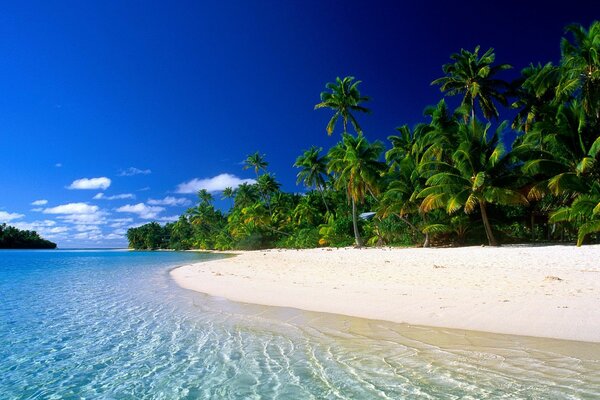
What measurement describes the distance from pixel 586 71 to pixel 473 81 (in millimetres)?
7565

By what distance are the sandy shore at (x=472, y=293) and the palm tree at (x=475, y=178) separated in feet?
18.0

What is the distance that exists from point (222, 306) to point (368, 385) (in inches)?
216

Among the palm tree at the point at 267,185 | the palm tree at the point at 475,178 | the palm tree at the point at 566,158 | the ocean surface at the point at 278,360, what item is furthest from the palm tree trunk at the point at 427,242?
the palm tree at the point at 267,185

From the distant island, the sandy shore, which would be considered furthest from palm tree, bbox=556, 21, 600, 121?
the distant island

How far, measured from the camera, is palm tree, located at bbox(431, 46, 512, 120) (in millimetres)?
25172

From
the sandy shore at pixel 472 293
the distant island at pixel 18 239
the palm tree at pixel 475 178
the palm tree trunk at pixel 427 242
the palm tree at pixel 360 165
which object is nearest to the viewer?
the sandy shore at pixel 472 293

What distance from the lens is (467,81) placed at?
84.1 ft

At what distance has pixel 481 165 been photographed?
2016 centimetres

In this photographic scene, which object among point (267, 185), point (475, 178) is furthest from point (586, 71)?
point (267, 185)

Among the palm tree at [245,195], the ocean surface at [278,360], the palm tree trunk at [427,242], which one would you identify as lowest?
the ocean surface at [278,360]

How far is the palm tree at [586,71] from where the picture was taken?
58.7ft

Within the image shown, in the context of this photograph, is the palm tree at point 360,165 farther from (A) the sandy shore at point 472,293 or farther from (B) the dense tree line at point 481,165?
(A) the sandy shore at point 472,293

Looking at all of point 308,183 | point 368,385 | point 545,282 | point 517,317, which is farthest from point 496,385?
point 308,183

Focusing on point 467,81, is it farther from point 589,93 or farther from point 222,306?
point 222,306
